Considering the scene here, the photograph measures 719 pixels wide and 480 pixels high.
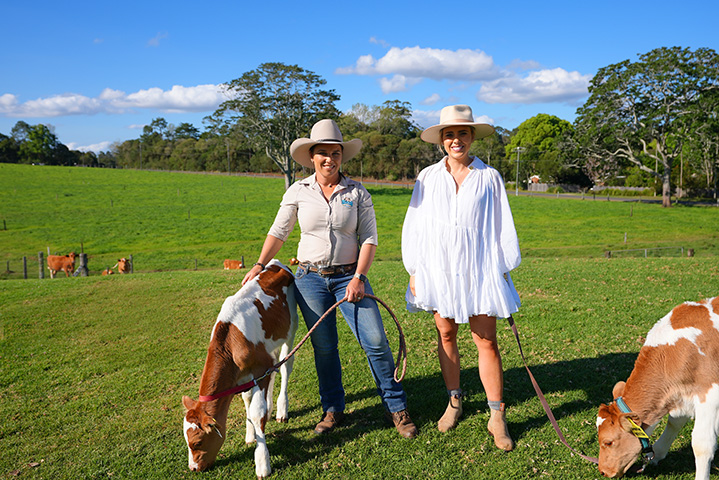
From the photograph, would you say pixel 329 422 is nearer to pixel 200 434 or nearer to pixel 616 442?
pixel 200 434

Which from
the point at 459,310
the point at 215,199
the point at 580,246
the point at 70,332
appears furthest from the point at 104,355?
the point at 215,199

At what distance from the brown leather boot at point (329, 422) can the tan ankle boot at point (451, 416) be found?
0.93m

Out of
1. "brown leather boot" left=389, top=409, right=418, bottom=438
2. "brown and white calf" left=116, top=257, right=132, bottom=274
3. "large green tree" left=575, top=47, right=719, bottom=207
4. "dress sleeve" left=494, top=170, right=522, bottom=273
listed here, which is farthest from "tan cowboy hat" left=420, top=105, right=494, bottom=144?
"large green tree" left=575, top=47, right=719, bottom=207

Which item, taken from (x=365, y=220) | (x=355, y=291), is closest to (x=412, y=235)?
(x=365, y=220)

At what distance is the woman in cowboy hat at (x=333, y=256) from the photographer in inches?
166

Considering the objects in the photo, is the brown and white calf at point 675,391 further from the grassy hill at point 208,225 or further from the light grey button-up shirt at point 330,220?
→ the grassy hill at point 208,225

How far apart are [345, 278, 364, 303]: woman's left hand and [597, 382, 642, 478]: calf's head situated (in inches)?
80.3

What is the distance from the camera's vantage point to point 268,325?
4.18m

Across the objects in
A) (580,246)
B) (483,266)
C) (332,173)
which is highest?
(332,173)

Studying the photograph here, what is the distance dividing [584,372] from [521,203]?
3841 cm

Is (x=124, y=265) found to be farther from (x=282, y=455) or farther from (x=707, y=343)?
(x=707, y=343)

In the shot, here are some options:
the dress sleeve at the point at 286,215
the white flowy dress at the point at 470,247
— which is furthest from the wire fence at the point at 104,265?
the white flowy dress at the point at 470,247

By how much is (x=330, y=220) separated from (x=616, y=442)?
2.75m

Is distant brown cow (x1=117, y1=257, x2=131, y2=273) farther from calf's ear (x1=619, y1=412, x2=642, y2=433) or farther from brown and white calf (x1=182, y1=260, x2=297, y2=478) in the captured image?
calf's ear (x1=619, y1=412, x2=642, y2=433)
